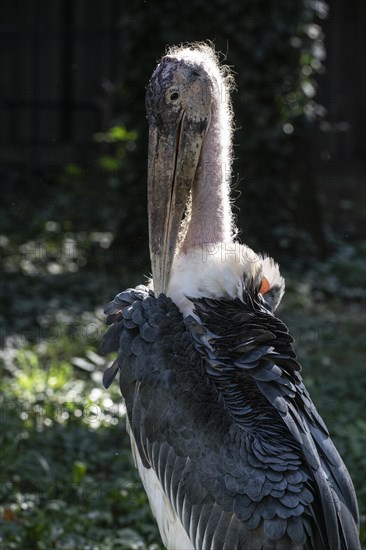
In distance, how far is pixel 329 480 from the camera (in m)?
2.99

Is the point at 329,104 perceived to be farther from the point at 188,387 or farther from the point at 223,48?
the point at 188,387

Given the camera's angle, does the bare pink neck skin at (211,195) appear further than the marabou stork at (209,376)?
Yes

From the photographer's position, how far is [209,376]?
3096 millimetres

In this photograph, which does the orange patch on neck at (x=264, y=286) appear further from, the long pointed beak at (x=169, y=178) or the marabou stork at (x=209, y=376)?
the long pointed beak at (x=169, y=178)

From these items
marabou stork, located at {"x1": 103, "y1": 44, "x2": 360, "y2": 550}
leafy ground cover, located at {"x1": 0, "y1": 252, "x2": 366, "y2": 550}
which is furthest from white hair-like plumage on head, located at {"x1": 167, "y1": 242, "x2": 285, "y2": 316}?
leafy ground cover, located at {"x1": 0, "y1": 252, "x2": 366, "y2": 550}

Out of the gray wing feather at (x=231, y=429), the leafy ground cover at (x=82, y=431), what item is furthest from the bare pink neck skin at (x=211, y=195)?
the leafy ground cover at (x=82, y=431)

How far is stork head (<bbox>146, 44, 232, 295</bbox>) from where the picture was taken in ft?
11.5

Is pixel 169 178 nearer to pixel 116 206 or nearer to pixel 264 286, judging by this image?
pixel 264 286

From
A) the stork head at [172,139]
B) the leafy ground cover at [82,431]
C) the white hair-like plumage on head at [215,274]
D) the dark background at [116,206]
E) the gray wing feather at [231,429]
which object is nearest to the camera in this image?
the gray wing feather at [231,429]

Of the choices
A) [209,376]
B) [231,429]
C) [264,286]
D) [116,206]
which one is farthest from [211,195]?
[116,206]

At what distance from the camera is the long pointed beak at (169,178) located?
3.54 m

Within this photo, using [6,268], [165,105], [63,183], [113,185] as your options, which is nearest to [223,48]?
[113,185]

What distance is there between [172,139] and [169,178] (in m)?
0.14

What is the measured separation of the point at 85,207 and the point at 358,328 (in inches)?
162
